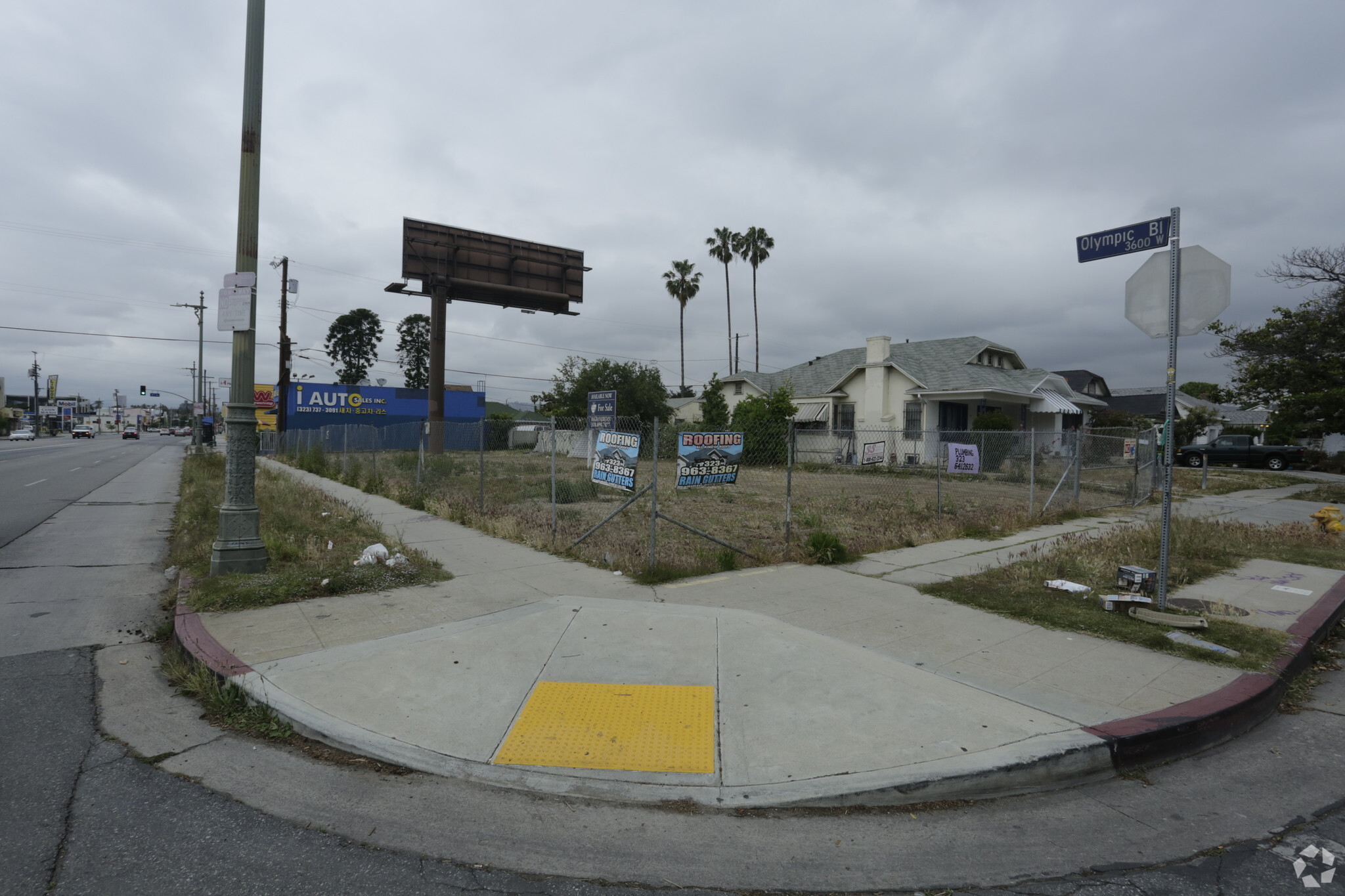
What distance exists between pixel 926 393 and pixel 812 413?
5.60m

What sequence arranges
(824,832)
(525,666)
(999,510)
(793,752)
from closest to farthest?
1. (824,832)
2. (793,752)
3. (525,666)
4. (999,510)

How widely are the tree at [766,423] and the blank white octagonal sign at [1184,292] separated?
710 inches

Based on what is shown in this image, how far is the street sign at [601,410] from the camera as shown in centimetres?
2119

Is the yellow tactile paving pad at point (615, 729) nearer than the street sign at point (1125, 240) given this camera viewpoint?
Yes

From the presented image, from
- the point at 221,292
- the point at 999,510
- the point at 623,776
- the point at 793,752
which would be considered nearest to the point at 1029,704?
the point at 793,752

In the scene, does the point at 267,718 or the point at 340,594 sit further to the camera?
the point at 340,594

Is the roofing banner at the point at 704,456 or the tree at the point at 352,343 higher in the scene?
the tree at the point at 352,343

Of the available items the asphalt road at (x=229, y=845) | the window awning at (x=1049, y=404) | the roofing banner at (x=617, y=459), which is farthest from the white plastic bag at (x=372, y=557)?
the window awning at (x=1049, y=404)

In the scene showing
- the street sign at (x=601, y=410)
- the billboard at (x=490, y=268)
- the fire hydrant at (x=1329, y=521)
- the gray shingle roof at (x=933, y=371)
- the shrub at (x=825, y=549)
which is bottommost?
the shrub at (x=825, y=549)

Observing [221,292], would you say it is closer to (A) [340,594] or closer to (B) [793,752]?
(A) [340,594]

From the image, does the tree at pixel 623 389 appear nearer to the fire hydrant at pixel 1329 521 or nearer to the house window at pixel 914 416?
the house window at pixel 914 416

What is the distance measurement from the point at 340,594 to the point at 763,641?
420cm

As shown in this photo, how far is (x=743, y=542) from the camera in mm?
10273

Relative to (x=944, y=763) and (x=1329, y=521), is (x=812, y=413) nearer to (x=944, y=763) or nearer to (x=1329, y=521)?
(x=1329, y=521)
